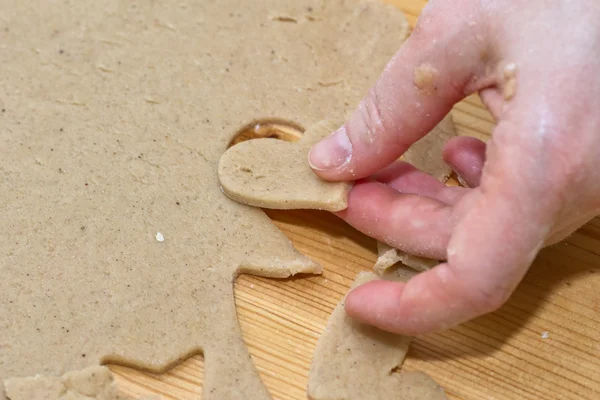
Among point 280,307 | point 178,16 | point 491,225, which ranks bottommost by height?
point 280,307

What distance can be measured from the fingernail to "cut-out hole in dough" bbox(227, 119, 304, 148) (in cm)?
25

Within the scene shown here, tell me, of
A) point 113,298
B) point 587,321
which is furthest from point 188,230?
point 587,321

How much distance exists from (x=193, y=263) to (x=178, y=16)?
2.50ft

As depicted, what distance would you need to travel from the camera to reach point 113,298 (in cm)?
136

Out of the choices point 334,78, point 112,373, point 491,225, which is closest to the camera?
point 491,225

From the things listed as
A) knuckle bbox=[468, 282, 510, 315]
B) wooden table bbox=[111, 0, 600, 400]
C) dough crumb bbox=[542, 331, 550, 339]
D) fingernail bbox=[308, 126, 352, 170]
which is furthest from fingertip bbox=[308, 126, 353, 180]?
dough crumb bbox=[542, 331, 550, 339]

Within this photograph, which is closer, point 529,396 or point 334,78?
point 529,396

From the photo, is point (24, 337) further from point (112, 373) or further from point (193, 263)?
point (193, 263)

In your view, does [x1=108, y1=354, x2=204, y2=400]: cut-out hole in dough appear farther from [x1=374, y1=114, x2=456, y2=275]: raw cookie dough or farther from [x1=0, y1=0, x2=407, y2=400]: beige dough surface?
[x1=374, y1=114, x2=456, y2=275]: raw cookie dough

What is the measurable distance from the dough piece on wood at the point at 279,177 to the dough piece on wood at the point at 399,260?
0.15 m

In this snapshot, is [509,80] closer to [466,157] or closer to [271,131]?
[466,157]

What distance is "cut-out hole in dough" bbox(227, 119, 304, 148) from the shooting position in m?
1.66

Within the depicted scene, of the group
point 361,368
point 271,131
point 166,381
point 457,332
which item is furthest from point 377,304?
point 271,131

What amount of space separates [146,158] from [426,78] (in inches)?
28.0
